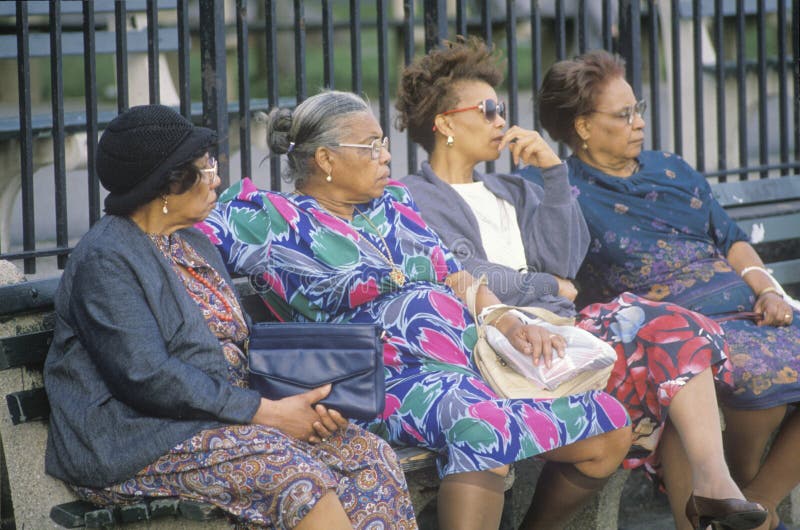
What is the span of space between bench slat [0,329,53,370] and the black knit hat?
1.39 feet

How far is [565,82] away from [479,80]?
403 millimetres

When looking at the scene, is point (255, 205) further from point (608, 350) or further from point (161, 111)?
point (608, 350)

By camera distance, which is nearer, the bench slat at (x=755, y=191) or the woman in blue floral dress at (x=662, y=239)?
the woman in blue floral dress at (x=662, y=239)

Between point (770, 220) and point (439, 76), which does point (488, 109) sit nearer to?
point (439, 76)

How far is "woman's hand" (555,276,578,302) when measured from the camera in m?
4.66

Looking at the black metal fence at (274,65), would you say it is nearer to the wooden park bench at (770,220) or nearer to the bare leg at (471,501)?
the wooden park bench at (770,220)

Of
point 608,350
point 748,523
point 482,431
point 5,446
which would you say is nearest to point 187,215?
point 5,446

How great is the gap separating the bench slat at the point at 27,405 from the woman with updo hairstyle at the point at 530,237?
1605mm

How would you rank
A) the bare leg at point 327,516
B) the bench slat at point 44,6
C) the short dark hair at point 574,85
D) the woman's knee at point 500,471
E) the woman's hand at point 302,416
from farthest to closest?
1. the bench slat at point 44,6
2. the short dark hair at point 574,85
3. the woman's knee at point 500,471
4. the woman's hand at point 302,416
5. the bare leg at point 327,516

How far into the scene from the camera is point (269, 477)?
327cm

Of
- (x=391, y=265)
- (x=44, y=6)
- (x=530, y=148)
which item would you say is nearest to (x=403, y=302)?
(x=391, y=265)

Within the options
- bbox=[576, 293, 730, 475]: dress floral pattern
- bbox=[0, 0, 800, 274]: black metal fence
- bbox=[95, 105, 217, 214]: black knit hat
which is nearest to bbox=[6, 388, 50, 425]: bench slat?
bbox=[95, 105, 217, 214]: black knit hat

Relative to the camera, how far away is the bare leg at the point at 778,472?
15.0 feet

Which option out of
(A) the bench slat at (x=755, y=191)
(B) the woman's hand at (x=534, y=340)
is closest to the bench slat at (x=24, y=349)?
(B) the woman's hand at (x=534, y=340)
